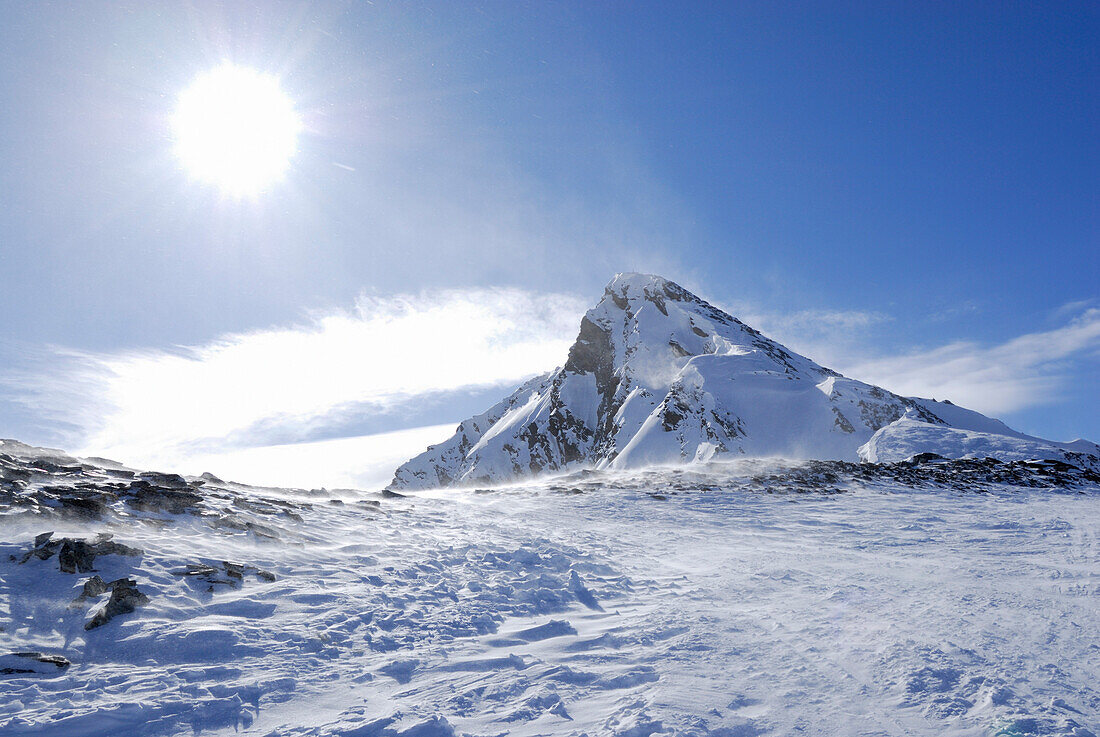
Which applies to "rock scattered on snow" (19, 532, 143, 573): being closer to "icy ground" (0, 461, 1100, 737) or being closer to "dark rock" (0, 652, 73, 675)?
"icy ground" (0, 461, 1100, 737)

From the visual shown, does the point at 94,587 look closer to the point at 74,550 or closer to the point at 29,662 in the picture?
the point at 74,550

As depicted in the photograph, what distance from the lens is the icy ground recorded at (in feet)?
14.3

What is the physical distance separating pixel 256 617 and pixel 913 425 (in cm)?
4179

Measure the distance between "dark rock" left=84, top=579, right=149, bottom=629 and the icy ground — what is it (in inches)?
3.0

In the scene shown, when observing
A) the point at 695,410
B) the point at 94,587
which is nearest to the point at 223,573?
the point at 94,587

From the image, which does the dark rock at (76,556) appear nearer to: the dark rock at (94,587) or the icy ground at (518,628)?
the icy ground at (518,628)

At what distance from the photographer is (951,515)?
48.9 feet

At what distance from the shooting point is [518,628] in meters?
6.52

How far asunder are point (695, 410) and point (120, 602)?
6187 cm

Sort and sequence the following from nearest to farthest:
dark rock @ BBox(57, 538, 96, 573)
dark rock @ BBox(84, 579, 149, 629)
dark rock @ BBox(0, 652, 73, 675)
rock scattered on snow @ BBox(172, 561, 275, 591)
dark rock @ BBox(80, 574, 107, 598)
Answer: dark rock @ BBox(0, 652, 73, 675) → dark rock @ BBox(84, 579, 149, 629) → dark rock @ BBox(80, 574, 107, 598) → dark rock @ BBox(57, 538, 96, 573) → rock scattered on snow @ BBox(172, 561, 275, 591)

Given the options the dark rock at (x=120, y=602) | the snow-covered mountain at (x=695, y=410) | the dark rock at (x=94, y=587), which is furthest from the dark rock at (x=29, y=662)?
the snow-covered mountain at (x=695, y=410)

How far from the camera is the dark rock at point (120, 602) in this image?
17.7 ft

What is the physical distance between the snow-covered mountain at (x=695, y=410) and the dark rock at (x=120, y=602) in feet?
118

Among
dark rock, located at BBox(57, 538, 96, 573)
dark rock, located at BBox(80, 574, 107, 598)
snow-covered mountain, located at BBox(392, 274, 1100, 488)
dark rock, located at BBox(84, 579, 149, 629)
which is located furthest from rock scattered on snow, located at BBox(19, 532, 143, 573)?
snow-covered mountain, located at BBox(392, 274, 1100, 488)
